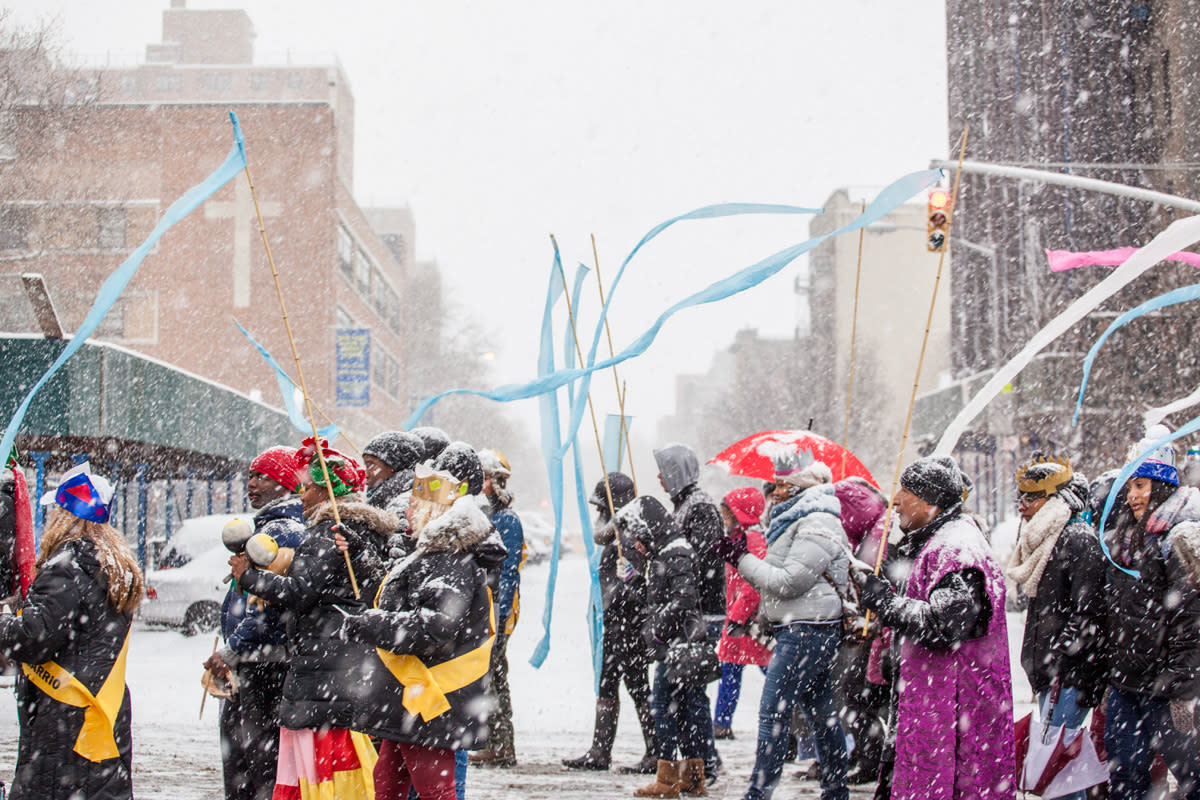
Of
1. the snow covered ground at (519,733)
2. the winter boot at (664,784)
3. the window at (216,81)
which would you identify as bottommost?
the snow covered ground at (519,733)

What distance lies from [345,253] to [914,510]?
39839 mm

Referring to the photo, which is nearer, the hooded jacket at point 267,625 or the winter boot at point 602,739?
the hooded jacket at point 267,625

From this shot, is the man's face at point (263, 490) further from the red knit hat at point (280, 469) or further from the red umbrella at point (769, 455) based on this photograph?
the red umbrella at point (769, 455)

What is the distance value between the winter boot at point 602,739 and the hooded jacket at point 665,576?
2.50 feet

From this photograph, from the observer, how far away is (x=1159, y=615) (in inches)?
200

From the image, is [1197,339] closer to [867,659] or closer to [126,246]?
[867,659]

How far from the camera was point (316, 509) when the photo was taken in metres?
4.55

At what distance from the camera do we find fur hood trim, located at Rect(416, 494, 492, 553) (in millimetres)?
4242

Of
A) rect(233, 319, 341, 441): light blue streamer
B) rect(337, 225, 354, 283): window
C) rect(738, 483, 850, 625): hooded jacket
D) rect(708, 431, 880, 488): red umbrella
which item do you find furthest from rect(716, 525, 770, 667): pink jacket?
rect(337, 225, 354, 283): window

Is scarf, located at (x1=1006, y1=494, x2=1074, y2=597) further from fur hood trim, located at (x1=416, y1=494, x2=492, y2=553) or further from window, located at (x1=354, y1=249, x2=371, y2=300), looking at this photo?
window, located at (x1=354, y1=249, x2=371, y2=300)

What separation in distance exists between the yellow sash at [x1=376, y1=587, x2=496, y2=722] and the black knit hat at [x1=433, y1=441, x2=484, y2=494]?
0.53 m

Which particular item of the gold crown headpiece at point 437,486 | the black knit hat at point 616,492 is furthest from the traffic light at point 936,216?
the gold crown headpiece at point 437,486

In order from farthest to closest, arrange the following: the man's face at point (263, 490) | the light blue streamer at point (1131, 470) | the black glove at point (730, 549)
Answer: the black glove at point (730, 549)
the man's face at point (263, 490)
the light blue streamer at point (1131, 470)

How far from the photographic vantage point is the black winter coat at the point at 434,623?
413 cm
